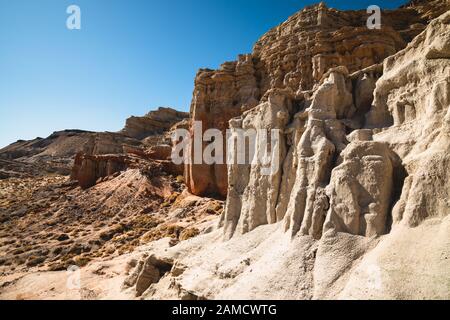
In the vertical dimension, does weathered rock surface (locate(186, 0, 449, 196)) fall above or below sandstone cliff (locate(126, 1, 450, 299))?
above

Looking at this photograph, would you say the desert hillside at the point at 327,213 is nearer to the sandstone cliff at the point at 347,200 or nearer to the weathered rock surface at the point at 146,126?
the sandstone cliff at the point at 347,200

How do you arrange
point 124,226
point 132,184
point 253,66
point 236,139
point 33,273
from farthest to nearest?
point 132,184
point 253,66
point 124,226
point 33,273
point 236,139

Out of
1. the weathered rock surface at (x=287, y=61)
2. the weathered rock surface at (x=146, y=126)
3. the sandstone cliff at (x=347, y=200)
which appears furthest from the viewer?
the weathered rock surface at (x=146, y=126)

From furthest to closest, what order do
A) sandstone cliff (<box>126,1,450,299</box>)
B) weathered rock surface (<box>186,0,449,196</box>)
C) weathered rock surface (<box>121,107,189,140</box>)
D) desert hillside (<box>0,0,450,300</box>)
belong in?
weathered rock surface (<box>121,107,189,140</box>), weathered rock surface (<box>186,0,449,196</box>), desert hillside (<box>0,0,450,300</box>), sandstone cliff (<box>126,1,450,299</box>)

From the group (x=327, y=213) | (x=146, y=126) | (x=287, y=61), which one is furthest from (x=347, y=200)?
(x=146, y=126)

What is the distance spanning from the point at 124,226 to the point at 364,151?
30.8 m

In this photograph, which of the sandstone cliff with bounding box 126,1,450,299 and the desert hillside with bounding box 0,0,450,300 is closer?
the sandstone cliff with bounding box 126,1,450,299

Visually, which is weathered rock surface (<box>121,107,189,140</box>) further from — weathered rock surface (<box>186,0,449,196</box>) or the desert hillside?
the desert hillside

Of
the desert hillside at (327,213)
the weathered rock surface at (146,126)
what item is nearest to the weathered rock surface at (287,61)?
the desert hillside at (327,213)

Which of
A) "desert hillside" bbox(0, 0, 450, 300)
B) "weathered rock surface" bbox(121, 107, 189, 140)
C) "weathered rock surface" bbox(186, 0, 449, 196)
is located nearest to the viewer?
"desert hillside" bbox(0, 0, 450, 300)

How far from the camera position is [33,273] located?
24.5 meters

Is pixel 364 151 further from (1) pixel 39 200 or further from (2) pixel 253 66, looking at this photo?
(1) pixel 39 200

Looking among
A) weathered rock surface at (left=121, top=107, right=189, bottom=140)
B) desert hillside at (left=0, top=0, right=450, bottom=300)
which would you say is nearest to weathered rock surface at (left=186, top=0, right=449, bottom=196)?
desert hillside at (left=0, top=0, right=450, bottom=300)
